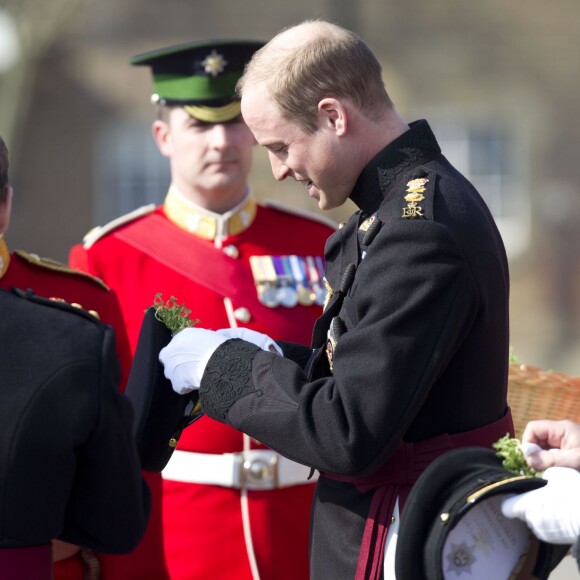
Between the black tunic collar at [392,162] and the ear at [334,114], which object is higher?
the ear at [334,114]

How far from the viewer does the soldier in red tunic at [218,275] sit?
3.75m

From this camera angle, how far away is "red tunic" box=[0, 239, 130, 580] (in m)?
3.15

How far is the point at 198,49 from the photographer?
411 centimetres

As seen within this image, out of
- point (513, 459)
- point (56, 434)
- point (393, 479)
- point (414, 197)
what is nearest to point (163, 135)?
point (414, 197)

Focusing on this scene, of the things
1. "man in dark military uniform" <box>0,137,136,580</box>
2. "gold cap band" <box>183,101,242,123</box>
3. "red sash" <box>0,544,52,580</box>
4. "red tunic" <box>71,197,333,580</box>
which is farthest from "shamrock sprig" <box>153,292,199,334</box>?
"gold cap band" <box>183,101,242,123</box>

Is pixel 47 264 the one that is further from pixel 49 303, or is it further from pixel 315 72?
pixel 315 72

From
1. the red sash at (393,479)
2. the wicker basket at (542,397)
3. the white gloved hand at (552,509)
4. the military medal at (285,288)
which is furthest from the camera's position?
the military medal at (285,288)

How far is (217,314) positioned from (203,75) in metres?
0.79

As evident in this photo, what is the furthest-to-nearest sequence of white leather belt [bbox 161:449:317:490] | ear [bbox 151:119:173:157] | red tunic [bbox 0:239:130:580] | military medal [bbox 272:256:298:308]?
ear [bbox 151:119:173:157]
military medal [bbox 272:256:298:308]
white leather belt [bbox 161:449:317:490]
red tunic [bbox 0:239:130:580]

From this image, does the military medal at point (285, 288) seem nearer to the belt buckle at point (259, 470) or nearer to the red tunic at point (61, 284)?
the belt buckle at point (259, 470)

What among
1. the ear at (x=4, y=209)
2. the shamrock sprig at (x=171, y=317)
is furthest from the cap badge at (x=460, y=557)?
the ear at (x=4, y=209)

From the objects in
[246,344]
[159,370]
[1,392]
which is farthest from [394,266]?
[1,392]

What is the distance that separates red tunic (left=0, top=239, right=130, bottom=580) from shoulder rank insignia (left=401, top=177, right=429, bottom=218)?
42.2 inches

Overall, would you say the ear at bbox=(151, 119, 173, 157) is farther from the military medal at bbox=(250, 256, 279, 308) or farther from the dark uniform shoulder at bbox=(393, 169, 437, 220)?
the dark uniform shoulder at bbox=(393, 169, 437, 220)
